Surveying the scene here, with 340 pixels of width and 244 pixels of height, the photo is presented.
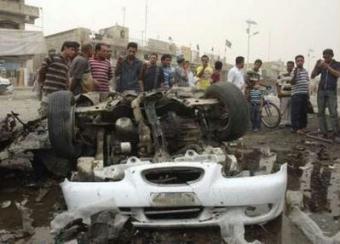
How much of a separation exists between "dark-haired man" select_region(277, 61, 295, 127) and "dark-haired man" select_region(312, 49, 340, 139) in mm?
1715

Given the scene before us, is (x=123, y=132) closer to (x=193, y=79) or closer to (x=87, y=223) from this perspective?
(x=87, y=223)

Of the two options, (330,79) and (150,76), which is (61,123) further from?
(330,79)

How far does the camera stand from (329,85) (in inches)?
374

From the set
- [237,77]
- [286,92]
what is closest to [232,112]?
[237,77]

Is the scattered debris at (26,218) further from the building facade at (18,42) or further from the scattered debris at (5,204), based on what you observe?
the building facade at (18,42)

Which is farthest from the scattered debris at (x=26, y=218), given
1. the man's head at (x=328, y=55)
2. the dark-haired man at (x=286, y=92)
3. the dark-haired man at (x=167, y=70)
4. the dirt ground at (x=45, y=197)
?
the dark-haired man at (x=286, y=92)

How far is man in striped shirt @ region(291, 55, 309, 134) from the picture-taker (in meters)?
10.2

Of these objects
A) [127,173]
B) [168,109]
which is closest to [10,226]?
[127,173]

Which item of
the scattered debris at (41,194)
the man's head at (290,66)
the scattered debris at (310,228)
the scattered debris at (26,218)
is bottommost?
the scattered debris at (26,218)

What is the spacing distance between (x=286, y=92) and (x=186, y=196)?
836cm

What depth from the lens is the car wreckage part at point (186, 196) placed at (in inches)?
146

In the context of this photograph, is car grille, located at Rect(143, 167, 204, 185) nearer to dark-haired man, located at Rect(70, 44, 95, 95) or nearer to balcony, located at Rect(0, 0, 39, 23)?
dark-haired man, located at Rect(70, 44, 95, 95)

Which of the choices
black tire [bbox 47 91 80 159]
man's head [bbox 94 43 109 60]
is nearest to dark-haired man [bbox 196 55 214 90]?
man's head [bbox 94 43 109 60]

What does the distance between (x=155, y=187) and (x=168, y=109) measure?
5.51 feet
